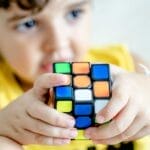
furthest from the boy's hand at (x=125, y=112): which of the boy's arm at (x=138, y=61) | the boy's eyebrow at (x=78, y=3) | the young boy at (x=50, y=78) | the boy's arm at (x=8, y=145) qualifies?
the boy's arm at (x=138, y=61)

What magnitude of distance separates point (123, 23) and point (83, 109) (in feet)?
2.32

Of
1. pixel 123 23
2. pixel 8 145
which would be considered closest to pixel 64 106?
pixel 8 145

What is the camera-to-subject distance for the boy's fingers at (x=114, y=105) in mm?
623

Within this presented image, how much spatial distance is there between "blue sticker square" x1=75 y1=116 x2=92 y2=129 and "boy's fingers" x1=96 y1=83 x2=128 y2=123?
2 cm

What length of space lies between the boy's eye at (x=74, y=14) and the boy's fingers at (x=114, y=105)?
1.12ft

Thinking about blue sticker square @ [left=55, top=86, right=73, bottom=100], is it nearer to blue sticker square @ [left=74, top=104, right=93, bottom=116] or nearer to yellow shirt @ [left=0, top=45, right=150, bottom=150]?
blue sticker square @ [left=74, top=104, right=93, bottom=116]

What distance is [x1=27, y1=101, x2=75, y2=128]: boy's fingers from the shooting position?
2.06ft

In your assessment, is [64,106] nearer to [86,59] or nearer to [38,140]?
[38,140]

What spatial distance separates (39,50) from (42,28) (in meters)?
0.05

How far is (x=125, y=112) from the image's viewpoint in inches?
26.2

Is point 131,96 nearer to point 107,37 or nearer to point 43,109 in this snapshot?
point 43,109

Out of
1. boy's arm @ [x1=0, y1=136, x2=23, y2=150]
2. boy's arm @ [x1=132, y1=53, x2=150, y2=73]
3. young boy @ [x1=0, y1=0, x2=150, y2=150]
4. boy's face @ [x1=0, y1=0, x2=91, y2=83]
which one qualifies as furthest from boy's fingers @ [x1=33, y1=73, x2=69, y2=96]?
boy's arm @ [x1=132, y1=53, x2=150, y2=73]

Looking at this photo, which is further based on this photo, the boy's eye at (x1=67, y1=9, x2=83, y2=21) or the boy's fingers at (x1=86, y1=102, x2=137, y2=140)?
the boy's eye at (x1=67, y1=9, x2=83, y2=21)

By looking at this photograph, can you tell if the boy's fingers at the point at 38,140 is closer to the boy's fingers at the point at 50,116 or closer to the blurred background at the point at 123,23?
the boy's fingers at the point at 50,116
